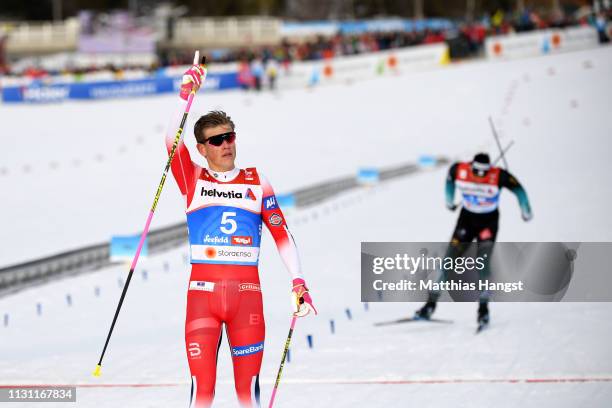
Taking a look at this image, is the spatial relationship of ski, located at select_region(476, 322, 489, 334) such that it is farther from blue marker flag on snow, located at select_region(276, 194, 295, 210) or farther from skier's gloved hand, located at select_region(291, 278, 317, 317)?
blue marker flag on snow, located at select_region(276, 194, 295, 210)

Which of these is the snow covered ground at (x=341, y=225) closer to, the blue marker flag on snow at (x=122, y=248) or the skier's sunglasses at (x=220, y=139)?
the blue marker flag on snow at (x=122, y=248)

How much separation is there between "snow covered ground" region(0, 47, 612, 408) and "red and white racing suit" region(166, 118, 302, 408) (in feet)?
7.79

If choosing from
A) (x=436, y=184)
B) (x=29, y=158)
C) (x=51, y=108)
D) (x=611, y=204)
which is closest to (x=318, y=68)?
(x=51, y=108)

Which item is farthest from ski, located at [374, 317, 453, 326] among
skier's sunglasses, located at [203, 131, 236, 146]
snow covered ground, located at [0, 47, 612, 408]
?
skier's sunglasses, located at [203, 131, 236, 146]

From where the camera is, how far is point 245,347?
5.80 metres

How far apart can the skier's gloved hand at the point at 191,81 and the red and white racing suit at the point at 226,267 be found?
0.38 m

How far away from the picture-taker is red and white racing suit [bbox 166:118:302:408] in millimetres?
5738

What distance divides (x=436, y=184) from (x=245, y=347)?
18475mm

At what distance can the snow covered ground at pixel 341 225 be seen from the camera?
880cm

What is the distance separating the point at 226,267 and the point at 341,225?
13.5 meters

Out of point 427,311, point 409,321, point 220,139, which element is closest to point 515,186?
point 427,311

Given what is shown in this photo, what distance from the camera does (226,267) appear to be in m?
5.85

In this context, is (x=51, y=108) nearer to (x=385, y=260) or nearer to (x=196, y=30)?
(x=196, y=30)

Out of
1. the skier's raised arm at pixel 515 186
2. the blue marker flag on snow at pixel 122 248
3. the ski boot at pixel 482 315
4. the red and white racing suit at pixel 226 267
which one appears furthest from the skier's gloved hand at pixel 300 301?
the blue marker flag on snow at pixel 122 248
